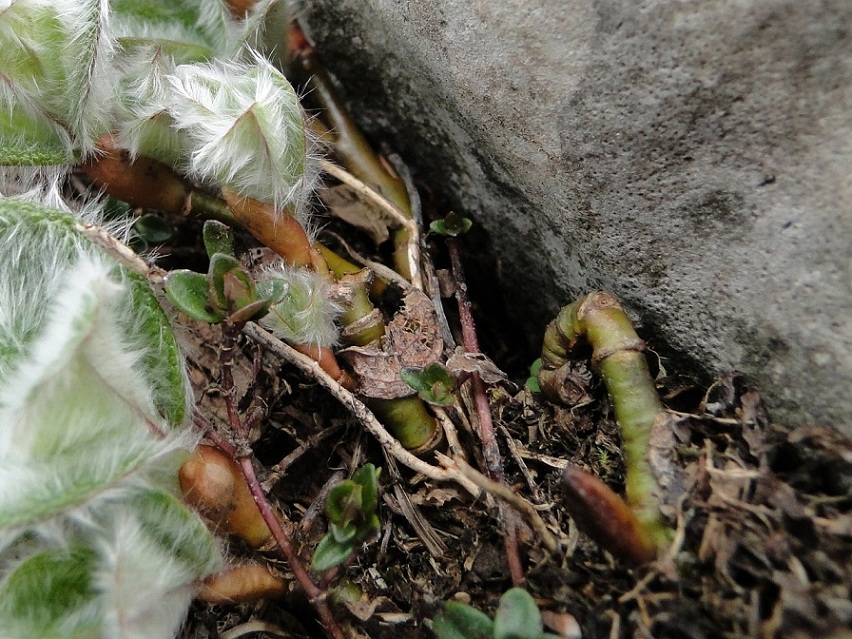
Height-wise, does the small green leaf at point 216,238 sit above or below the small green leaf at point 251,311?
below

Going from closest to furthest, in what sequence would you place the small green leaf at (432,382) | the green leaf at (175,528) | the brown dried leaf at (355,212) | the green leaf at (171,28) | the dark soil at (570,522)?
the dark soil at (570,522), the green leaf at (175,528), the small green leaf at (432,382), the green leaf at (171,28), the brown dried leaf at (355,212)

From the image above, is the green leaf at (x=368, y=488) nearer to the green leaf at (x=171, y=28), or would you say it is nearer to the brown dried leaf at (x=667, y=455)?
the brown dried leaf at (x=667, y=455)

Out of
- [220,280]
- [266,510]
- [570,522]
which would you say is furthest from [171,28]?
[570,522]

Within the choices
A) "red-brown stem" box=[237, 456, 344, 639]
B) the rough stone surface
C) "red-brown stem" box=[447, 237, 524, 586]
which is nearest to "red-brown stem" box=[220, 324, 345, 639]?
"red-brown stem" box=[237, 456, 344, 639]

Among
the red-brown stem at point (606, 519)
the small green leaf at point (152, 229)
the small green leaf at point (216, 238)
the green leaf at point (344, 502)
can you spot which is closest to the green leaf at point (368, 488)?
the green leaf at point (344, 502)

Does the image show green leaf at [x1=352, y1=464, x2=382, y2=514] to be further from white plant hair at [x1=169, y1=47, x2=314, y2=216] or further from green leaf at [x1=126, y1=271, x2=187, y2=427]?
white plant hair at [x1=169, y1=47, x2=314, y2=216]

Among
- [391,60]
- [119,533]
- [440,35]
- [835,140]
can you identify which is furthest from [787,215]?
[119,533]

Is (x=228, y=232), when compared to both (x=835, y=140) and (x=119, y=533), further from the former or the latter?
(x=835, y=140)
